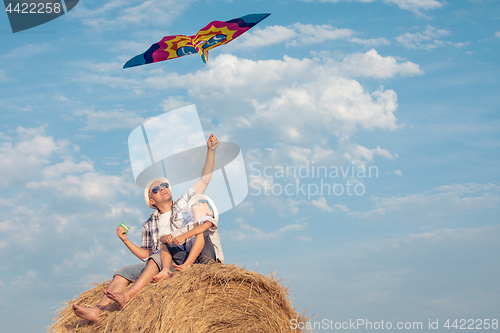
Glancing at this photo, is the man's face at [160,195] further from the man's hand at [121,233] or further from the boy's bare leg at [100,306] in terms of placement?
the boy's bare leg at [100,306]

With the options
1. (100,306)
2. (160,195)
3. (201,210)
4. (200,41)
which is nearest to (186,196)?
(160,195)

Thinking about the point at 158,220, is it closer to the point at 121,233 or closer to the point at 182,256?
the point at 121,233

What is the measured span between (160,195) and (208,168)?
764mm

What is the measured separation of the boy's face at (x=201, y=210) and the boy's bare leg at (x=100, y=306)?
1.25 metres

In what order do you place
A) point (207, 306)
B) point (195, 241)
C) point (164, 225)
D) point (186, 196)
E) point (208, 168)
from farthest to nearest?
point (208, 168)
point (186, 196)
point (164, 225)
point (195, 241)
point (207, 306)

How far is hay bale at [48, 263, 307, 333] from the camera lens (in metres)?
5.11

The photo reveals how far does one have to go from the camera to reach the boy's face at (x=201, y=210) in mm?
5707

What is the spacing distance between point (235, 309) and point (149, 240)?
156cm

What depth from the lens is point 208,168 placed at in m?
6.48

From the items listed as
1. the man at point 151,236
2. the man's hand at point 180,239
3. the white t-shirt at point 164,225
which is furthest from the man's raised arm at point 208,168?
the man's hand at point 180,239

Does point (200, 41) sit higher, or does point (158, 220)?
point (200, 41)

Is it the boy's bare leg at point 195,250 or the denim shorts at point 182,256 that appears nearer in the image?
the boy's bare leg at point 195,250

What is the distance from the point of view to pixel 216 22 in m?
7.04

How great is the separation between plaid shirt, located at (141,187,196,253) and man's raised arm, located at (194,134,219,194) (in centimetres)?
15
